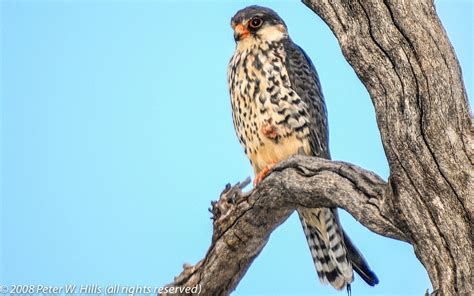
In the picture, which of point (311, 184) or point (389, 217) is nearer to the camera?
point (389, 217)

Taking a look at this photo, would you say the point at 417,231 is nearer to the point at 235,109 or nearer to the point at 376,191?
the point at 376,191

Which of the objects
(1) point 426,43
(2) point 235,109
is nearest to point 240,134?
(2) point 235,109

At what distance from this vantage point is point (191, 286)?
4.98 meters

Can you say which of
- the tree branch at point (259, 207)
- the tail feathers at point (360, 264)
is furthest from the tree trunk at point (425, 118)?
the tail feathers at point (360, 264)

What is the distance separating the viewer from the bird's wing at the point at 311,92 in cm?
575

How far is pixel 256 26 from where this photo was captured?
607cm

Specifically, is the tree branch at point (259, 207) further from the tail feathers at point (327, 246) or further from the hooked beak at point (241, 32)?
the hooked beak at point (241, 32)

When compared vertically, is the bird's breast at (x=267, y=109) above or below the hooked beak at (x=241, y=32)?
below

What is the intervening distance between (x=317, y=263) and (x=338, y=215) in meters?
0.38

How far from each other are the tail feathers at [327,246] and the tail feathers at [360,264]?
62mm

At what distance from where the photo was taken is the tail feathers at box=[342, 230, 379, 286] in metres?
4.94

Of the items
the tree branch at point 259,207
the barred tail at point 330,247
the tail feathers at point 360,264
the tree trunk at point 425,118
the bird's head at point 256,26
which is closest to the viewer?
the tree trunk at point 425,118

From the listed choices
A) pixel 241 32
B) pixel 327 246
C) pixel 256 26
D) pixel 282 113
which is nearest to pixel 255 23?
pixel 256 26

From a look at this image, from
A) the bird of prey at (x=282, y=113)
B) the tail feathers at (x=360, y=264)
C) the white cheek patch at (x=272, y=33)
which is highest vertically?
the white cheek patch at (x=272, y=33)
